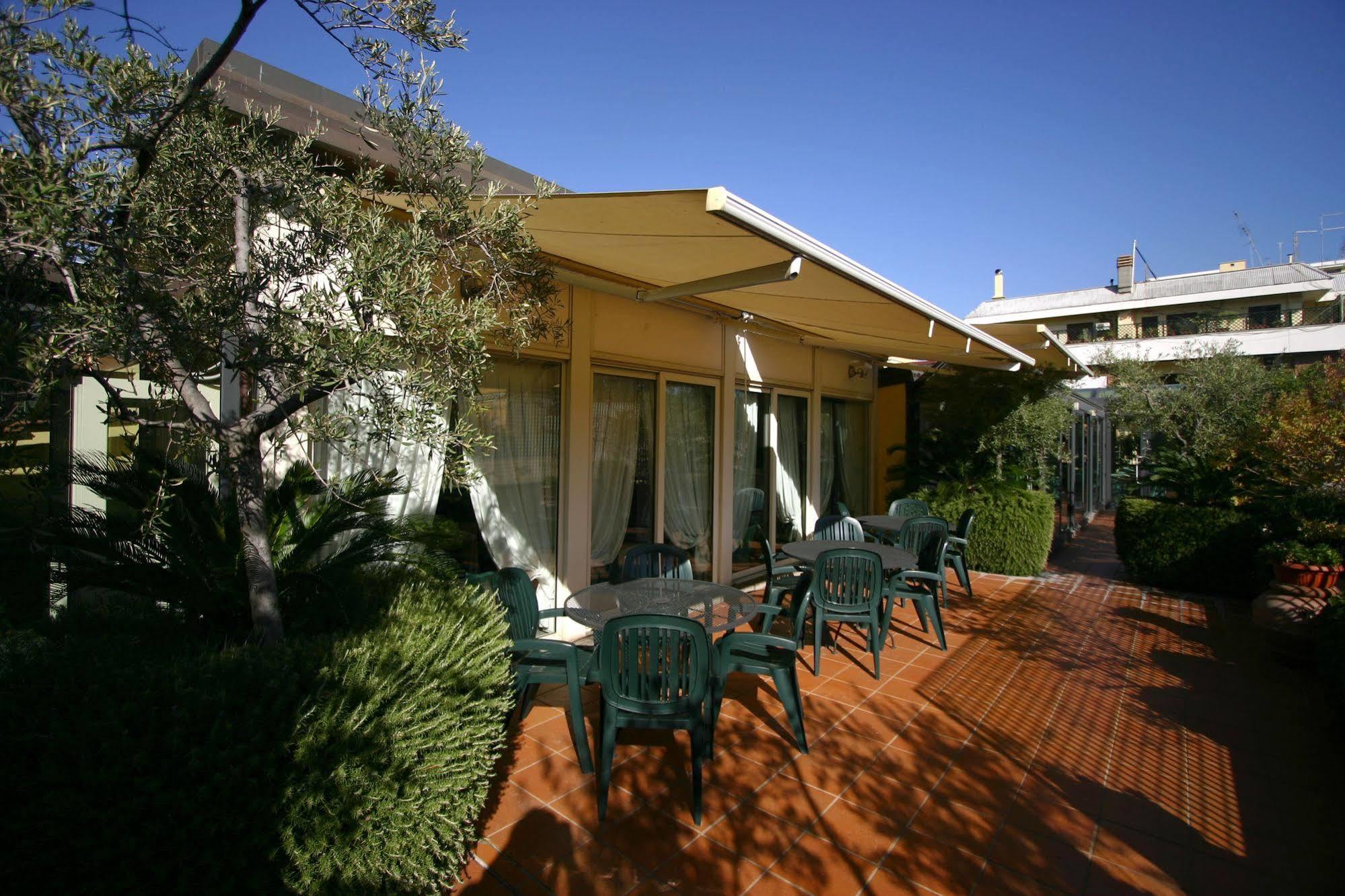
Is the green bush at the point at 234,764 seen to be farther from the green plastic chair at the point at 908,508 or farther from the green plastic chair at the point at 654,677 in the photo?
the green plastic chair at the point at 908,508

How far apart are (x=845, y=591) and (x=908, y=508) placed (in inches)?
184

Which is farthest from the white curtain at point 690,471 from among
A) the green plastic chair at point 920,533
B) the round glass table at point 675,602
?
the green plastic chair at point 920,533

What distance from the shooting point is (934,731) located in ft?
15.3

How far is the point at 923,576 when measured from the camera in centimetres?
649

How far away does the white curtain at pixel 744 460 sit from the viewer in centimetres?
887

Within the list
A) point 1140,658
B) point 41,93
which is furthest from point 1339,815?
point 41,93

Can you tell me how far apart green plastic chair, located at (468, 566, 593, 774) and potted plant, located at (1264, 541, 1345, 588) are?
22.7 ft

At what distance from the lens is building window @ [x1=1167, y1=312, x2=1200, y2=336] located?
3238 cm

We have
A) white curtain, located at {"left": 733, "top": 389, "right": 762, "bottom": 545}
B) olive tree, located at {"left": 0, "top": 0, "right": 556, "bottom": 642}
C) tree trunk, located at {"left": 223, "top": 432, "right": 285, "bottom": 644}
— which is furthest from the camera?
white curtain, located at {"left": 733, "top": 389, "right": 762, "bottom": 545}

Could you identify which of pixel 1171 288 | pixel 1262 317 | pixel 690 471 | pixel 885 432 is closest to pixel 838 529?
pixel 690 471

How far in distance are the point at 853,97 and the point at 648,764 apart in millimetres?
10562

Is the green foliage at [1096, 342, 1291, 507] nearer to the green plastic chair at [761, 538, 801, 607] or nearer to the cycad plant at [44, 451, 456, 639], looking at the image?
the green plastic chair at [761, 538, 801, 607]

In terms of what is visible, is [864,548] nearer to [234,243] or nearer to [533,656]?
[533,656]

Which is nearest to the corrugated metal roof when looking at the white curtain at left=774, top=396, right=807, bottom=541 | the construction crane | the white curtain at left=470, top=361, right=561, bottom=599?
the construction crane
